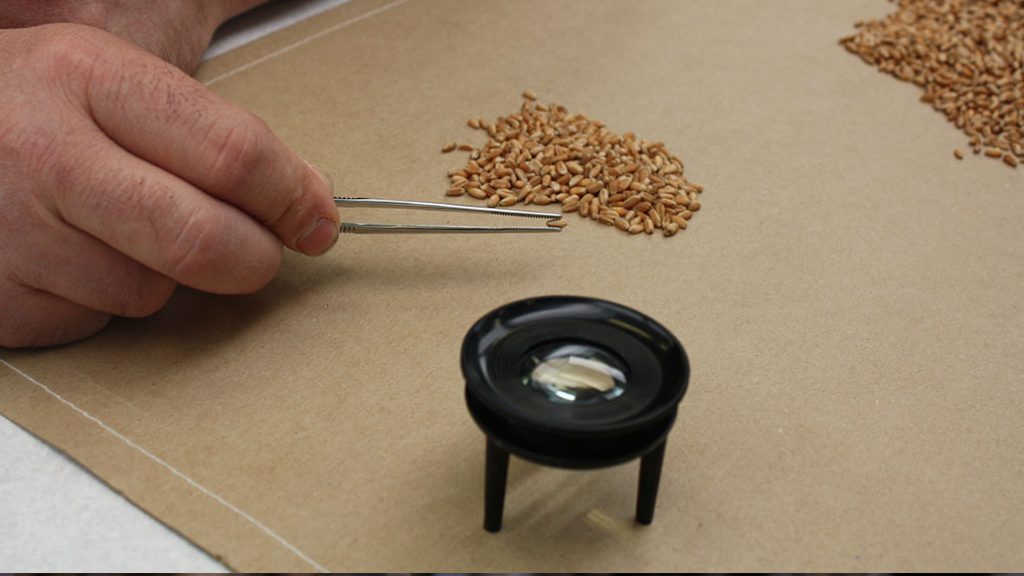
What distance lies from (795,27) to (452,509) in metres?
1.55

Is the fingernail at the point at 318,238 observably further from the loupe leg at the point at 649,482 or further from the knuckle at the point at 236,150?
the loupe leg at the point at 649,482

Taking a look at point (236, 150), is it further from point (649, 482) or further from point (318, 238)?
point (649, 482)

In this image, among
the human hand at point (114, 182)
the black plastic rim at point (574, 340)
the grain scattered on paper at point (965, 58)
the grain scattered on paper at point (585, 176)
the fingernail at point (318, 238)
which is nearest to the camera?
the black plastic rim at point (574, 340)

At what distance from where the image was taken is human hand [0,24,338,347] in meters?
1.24

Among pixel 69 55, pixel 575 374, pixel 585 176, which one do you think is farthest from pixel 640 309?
pixel 69 55

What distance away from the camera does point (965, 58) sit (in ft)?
7.09

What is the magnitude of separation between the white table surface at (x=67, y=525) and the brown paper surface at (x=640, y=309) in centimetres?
2

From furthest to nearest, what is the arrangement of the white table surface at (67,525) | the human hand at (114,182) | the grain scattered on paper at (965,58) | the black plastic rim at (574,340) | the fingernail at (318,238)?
the grain scattered on paper at (965,58), the fingernail at (318,238), the human hand at (114,182), the white table surface at (67,525), the black plastic rim at (574,340)

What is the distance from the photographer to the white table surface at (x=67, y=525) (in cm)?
110

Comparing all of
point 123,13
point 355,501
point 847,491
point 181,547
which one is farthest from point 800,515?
point 123,13

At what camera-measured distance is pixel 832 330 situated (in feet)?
4.74

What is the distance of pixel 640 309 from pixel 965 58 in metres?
1.12

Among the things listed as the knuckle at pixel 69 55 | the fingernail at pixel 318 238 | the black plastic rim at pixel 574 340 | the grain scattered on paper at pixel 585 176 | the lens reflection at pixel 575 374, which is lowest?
the grain scattered on paper at pixel 585 176

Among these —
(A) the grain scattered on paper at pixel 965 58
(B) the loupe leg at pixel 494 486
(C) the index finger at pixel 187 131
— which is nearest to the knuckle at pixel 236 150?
(C) the index finger at pixel 187 131
